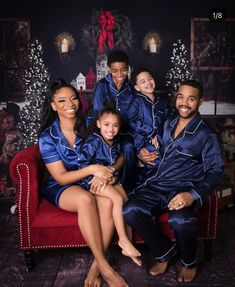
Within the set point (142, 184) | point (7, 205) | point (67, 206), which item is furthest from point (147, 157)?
point (7, 205)

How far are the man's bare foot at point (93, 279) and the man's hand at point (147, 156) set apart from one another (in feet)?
3.16

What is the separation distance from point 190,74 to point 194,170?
1651 millimetres

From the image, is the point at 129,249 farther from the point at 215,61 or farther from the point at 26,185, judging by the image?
the point at 215,61

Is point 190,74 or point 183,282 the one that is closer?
point 183,282

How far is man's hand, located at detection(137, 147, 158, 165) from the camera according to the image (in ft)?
10.4

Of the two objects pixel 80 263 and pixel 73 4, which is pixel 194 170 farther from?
pixel 73 4

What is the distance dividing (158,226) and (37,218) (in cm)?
84

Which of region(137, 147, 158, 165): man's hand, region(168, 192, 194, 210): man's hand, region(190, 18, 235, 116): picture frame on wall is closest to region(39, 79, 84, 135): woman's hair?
region(137, 147, 158, 165): man's hand

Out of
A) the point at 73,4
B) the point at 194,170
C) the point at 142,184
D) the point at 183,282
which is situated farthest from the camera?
the point at 73,4

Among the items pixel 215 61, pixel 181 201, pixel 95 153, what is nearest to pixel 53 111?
pixel 95 153

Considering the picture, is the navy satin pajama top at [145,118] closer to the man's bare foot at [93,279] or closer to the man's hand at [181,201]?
the man's hand at [181,201]

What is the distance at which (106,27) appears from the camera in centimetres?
408

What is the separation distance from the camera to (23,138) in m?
4.29

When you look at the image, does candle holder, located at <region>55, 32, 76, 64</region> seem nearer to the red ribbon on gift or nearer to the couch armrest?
the red ribbon on gift
